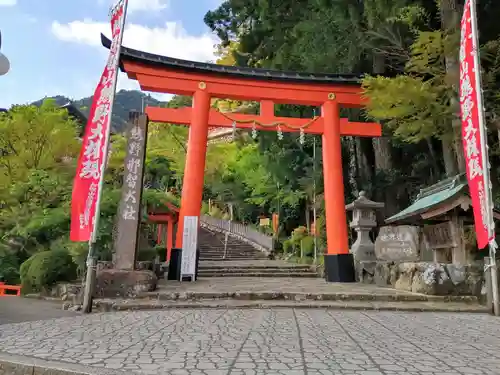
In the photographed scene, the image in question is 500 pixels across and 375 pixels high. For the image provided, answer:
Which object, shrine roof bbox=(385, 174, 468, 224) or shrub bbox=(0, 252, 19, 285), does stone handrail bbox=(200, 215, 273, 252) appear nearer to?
shrub bbox=(0, 252, 19, 285)

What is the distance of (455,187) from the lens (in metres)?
8.41

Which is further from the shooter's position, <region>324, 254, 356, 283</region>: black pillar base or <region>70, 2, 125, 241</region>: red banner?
<region>324, 254, 356, 283</region>: black pillar base

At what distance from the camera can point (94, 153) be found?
7.45m

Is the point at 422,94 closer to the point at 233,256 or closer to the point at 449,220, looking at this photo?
the point at 449,220

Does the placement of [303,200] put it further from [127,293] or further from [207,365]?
[207,365]

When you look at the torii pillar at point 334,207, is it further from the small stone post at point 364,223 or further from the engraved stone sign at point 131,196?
the engraved stone sign at point 131,196

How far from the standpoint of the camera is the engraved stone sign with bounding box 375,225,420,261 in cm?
1144

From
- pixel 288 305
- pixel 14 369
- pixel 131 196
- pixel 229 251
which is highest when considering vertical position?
pixel 131 196

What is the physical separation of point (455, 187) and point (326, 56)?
597 cm

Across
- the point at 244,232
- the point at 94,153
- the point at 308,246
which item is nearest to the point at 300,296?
the point at 94,153

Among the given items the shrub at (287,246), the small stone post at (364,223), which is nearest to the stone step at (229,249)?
the shrub at (287,246)

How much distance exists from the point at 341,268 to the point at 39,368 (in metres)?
9.69

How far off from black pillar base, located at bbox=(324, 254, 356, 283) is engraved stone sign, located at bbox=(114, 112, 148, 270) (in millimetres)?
6012

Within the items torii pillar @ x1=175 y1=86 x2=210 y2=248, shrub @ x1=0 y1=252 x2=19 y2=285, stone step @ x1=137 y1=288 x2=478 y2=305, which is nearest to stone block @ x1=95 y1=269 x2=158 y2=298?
stone step @ x1=137 y1=288 x2=478 y2=305
